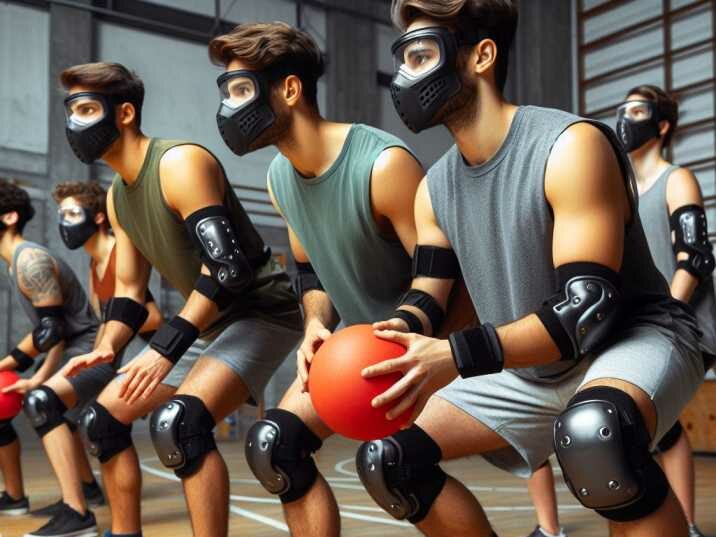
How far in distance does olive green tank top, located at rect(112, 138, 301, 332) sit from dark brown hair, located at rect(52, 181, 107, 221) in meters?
1.92

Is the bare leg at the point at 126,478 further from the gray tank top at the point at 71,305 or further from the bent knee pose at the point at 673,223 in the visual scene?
the bent knee pose at the point at 673,223

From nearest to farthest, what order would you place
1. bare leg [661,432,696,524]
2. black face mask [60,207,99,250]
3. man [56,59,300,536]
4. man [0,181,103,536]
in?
man [56,59,300,536] → bare leg [661,432,696,524] → man [0,181,103,536] → black face mask [60,207,99,250]

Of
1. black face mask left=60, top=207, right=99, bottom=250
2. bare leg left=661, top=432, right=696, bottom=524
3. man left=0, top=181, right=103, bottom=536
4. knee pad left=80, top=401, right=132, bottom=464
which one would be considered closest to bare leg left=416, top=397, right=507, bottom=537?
knee pad left=80, top=401, right=132, bottom=464

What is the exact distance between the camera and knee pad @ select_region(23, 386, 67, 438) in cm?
459

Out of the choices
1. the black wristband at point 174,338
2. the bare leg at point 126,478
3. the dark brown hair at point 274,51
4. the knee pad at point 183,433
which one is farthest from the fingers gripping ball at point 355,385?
the bare leg at point 126,478

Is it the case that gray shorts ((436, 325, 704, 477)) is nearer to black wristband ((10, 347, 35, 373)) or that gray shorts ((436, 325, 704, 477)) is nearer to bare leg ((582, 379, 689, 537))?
bare leg ((582, 379, 689, 537))

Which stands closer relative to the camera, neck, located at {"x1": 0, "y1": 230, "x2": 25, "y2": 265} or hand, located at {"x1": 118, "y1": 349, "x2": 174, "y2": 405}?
hand, located at {"x1": 118, "y1": 349, "x2": 174, "y2": 405}

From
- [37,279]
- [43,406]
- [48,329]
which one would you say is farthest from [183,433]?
[37,279]

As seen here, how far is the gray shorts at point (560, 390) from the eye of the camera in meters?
2.10

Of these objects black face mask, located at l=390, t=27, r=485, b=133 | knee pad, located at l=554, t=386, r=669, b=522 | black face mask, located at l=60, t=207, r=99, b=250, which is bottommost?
knee pad, located at l=554, t=386, r=669, b=522

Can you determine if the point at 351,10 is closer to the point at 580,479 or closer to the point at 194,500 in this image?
the point at 194,500

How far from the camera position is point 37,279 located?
4969 millimetres

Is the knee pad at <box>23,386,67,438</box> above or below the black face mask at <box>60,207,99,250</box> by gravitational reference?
below

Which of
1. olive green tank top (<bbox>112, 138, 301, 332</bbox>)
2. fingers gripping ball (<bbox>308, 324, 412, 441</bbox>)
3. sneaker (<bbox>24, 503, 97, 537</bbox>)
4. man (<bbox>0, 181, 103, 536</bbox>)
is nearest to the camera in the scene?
fingers gripping ball (<bbox>308, 324, 412, 441</bbox>)
